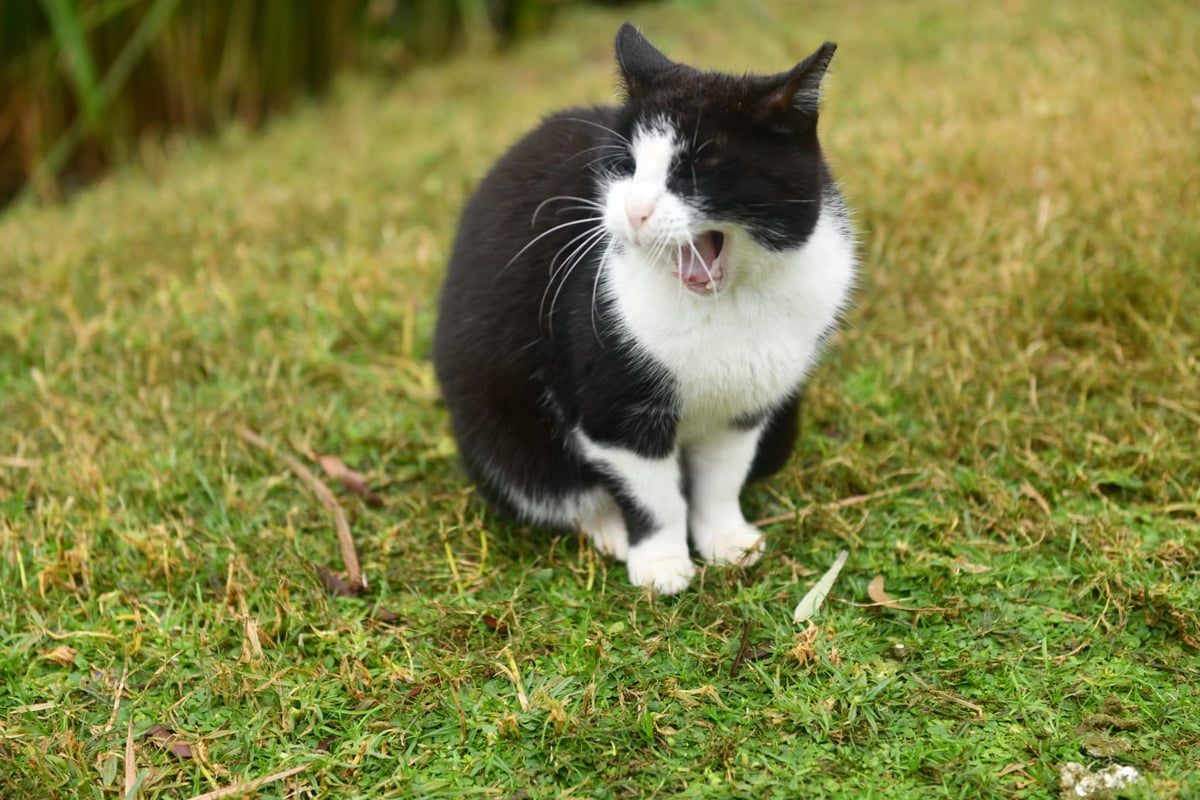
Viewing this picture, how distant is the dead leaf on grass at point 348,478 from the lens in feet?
8.45

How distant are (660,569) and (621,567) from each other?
143 mm

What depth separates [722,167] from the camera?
5.92 ft

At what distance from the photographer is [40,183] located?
5.00 m

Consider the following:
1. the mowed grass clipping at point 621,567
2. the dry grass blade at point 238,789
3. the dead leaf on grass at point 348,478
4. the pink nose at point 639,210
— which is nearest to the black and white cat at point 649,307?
the pink nose at point 639,210

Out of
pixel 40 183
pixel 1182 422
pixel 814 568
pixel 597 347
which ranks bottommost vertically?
pixel 40 183

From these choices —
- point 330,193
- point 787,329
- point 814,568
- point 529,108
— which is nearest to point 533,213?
point 787,329

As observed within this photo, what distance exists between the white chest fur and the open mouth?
0.02 meters

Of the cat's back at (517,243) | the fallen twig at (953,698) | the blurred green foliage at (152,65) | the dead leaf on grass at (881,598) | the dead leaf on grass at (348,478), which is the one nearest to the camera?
the fallen twig at (953,698)

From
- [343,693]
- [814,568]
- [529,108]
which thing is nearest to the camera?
[343,693]

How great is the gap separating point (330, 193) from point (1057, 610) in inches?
121

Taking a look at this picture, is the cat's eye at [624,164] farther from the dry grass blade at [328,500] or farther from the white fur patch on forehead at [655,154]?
the dry grass blade at [328,500]

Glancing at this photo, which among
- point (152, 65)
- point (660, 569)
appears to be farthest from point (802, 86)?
point (152, 65)

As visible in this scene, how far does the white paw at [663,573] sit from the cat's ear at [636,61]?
90cm

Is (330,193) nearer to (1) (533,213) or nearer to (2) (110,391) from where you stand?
(2) (110,391)
